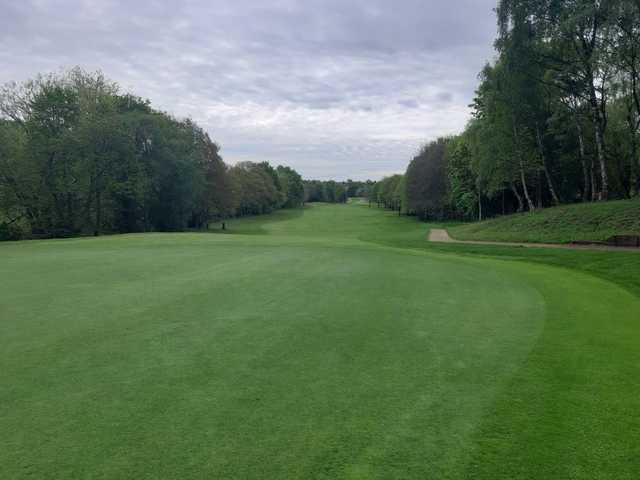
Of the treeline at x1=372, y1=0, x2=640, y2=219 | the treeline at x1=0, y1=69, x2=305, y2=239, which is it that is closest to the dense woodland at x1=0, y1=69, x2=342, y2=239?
the treeline at x1=0, y1=69, x2=305, y2=239

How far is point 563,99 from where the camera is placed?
33.2 m

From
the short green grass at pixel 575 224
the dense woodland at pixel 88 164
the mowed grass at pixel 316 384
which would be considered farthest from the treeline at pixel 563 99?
the dense woodland at pixel 88 164

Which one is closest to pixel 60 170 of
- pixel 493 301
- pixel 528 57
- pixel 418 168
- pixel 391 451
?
pixel 528 57

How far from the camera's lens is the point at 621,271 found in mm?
12477

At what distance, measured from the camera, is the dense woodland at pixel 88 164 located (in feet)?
123

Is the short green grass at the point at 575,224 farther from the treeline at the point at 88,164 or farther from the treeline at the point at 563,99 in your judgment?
the treeline at the point at 88,164

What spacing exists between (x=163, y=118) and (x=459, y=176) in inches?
1494

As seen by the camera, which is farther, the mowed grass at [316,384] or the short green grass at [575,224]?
the short green grass at [575,224]

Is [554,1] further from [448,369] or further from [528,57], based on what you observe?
[448,369]

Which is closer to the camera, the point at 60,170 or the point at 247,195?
the point at 60,170

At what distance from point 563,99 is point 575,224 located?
45.7ft

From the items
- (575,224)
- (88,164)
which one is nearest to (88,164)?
(88,164)

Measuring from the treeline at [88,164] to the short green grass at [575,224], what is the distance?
3290 centimetres

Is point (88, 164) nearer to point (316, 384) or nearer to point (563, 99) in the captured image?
point (563, 99)
